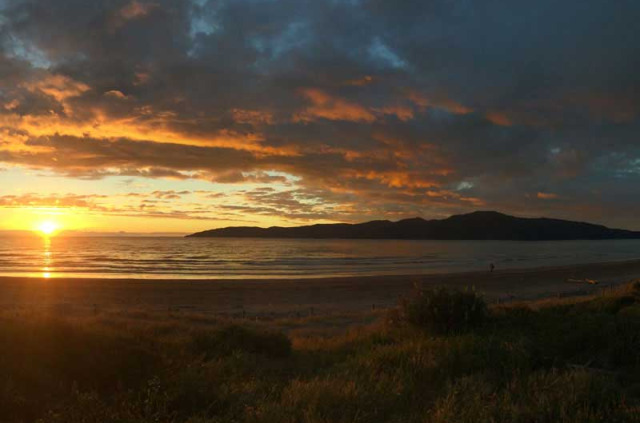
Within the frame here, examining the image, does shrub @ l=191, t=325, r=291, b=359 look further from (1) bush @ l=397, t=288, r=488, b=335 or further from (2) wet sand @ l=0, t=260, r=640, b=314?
(2) wet sand @ l=0, t=260, r=640, b=314

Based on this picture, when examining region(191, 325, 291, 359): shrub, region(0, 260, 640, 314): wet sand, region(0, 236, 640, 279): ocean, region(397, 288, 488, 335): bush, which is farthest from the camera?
region(0, 236, 640, 279): ocean

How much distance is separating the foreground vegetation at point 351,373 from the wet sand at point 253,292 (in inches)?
693

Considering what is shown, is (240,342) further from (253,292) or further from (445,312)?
(253,292)

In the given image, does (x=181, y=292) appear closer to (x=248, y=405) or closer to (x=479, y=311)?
(x=479, y=311)

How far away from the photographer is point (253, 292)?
38.3 metres

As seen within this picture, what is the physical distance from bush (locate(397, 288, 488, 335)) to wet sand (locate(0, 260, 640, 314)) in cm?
1711

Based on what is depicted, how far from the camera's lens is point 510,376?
722cm

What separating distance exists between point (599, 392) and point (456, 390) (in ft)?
5.57

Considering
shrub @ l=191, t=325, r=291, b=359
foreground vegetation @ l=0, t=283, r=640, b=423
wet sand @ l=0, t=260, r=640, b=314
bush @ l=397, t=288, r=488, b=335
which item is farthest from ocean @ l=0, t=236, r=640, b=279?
foreground vegetation @ l=0, t=283, r=640, b=423

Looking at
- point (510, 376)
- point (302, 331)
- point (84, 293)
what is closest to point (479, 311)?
point (510, 376)

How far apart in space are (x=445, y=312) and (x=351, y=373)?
4470 mm

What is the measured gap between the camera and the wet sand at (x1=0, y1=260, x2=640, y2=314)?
3123 centimetres

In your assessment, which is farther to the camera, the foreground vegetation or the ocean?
the ocean

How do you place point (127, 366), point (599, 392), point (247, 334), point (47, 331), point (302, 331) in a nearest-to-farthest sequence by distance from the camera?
point (599, 392), point (127, 366), point (47, 331), point (247, 334), point (302, 331)
